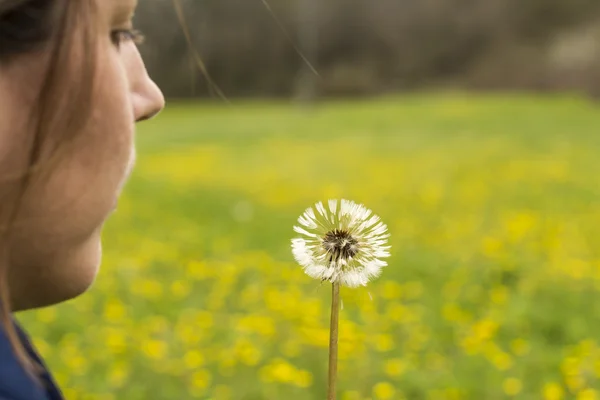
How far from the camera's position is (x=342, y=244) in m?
0.72

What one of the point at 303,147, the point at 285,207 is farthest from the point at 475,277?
the point at 303,147

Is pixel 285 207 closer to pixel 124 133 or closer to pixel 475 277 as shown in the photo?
pixel 475 277

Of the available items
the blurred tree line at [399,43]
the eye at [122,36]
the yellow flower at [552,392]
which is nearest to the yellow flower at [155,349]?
the yellow flower at [552,392]

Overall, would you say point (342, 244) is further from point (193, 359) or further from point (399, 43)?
point (399, 43)

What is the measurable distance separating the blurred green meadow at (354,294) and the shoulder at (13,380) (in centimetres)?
52

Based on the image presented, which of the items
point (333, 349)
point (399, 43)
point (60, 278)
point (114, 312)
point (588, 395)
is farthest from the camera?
point (399, 43)

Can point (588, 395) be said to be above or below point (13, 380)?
above

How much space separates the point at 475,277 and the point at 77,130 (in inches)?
132

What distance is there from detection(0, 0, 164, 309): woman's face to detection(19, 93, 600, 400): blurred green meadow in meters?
0.37

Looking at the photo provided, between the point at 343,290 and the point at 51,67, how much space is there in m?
2.84

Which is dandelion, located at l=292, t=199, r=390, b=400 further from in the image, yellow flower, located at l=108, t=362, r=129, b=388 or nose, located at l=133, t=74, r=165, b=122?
yellow flower, located at l=108, t=362, r=129, b=388

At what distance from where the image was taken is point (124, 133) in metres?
0.77

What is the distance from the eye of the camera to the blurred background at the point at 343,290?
2.51m

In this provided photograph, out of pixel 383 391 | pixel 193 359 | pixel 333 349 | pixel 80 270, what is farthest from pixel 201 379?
pixel 333 349
